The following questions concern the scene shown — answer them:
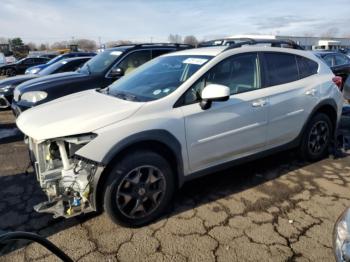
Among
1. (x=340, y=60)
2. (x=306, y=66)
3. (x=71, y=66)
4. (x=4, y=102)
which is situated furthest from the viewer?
(x=340, y=60)

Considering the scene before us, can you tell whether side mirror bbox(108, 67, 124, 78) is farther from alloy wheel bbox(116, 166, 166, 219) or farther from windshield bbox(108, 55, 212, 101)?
alloy wheel bbox(116, 166, 166, 219)

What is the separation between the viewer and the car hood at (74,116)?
286cm

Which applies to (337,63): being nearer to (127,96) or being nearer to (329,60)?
(329,60)

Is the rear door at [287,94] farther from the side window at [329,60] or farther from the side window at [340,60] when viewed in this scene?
the side window at [340,60]

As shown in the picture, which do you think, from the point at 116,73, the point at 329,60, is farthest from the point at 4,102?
the point at 329,60

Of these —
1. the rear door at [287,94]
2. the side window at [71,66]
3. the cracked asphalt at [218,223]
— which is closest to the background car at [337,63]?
the rear door at [287,94]

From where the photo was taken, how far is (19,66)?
22.3m

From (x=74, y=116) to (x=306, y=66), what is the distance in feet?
10.6

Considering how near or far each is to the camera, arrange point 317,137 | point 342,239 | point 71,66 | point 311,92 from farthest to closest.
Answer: point 71,66
point 317,137
point 311,92
point 342,239

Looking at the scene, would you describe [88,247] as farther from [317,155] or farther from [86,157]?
[317,155]

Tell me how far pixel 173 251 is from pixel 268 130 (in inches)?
76.4

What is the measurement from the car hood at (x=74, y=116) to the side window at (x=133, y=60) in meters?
2.95

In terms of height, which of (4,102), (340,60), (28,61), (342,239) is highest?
(28,61)

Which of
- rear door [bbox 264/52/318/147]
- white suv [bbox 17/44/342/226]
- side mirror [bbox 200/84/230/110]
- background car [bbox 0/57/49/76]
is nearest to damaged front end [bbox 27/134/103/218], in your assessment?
white suv [bbox 17/44/342/226]
